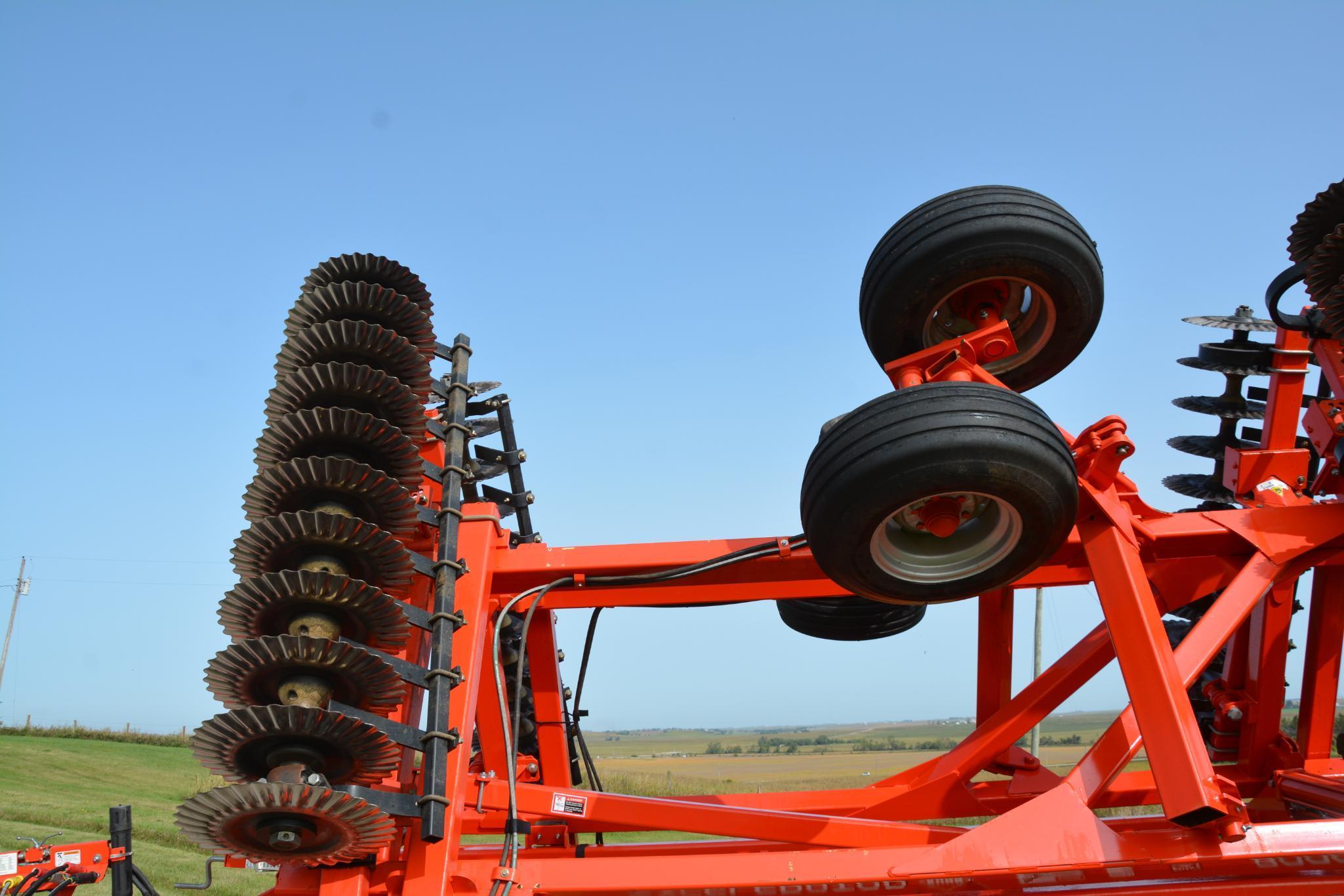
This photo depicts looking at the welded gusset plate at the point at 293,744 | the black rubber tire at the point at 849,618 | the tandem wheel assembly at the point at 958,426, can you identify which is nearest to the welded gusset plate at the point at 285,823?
the welded gusset plate at the point at 293,744

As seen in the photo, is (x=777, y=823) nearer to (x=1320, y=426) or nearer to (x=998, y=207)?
(x=998, y=207)

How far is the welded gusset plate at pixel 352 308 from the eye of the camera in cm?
452

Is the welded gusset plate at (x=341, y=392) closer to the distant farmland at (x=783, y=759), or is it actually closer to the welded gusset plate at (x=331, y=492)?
the welded gusset plate at (x=331, y=492)

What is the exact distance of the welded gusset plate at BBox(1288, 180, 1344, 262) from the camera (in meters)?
4.74

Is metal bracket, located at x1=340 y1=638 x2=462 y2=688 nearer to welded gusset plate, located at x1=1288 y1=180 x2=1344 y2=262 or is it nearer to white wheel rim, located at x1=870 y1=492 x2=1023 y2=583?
white wheel rim, located at x1=870 y1=492 x2=1023 y2=583

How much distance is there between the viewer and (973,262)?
4816mm

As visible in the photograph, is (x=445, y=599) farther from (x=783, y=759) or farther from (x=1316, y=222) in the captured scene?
(x=783, y=759)

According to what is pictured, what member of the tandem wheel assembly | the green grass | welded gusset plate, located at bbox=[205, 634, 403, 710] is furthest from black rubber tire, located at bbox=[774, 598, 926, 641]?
the green grass

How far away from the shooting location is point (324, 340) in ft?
14.3

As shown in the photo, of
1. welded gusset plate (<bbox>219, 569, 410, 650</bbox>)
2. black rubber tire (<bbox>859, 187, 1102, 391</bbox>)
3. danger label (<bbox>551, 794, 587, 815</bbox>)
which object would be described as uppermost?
black rubber tire (<bbox>859, 187, 1102, 391</bbox>)

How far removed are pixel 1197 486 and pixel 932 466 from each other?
12.9 ft

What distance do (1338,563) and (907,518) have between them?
251cm

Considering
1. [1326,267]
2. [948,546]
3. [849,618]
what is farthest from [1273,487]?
[849,618]

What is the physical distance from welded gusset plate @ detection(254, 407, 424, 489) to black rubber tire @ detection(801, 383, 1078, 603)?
165cm
